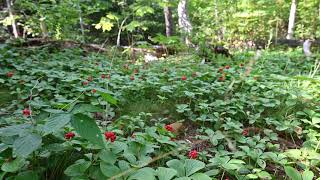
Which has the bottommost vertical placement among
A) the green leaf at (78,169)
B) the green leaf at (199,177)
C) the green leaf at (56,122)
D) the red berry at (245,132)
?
the red berry at (245,132)

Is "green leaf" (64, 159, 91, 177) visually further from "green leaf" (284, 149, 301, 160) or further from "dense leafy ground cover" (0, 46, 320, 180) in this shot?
"green leaf" (284, 149, 301, 160)

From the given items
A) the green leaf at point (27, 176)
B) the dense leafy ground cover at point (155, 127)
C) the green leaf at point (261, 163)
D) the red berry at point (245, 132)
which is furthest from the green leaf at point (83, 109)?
the red berry at point (245, 132)

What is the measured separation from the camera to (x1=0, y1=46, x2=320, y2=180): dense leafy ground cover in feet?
4.04

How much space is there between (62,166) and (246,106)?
1.89 meters

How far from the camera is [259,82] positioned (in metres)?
3.28

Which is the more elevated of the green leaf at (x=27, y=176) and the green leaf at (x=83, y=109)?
the green leaf at (x=83, y=109)

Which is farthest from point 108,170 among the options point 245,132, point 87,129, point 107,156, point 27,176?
point 245,132

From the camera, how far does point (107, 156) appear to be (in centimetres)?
127

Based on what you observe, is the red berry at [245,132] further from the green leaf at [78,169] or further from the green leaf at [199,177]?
the green leaf at [78,169]

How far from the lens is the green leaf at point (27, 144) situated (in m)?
1.04

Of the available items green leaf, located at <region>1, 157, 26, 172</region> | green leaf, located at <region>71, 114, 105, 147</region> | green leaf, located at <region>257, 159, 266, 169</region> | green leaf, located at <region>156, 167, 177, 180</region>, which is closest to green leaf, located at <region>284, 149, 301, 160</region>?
green leaf, located at <region>257, 159, 266, 169</region>

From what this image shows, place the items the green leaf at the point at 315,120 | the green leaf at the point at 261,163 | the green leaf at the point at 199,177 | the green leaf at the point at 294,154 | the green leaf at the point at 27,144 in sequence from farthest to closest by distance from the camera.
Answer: the green leaf at the point at 315,120 → the green leaf at the point at 294,154 → the green leaf at the point at 261,163 → the green leaf at the point at 199,177 → the green leaf at the point at 27,144

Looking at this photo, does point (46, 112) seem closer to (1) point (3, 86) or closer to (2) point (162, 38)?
(1) point (3, 86)

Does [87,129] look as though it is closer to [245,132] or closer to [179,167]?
[179,167]
